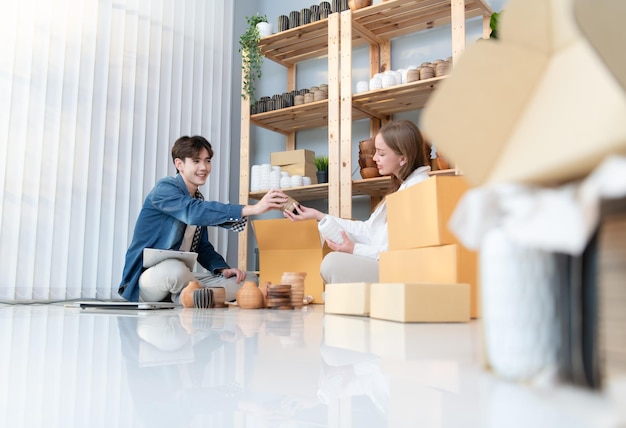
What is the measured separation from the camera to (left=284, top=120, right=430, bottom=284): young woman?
6.01ft

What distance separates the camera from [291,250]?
227 centimetres

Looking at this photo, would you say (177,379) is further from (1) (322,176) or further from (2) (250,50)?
(2) (250,50)

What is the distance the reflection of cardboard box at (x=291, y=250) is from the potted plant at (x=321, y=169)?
66 centimetres

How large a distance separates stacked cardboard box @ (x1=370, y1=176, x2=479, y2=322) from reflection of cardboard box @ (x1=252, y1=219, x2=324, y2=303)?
3.08 ft

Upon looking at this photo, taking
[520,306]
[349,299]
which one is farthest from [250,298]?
[520,306]

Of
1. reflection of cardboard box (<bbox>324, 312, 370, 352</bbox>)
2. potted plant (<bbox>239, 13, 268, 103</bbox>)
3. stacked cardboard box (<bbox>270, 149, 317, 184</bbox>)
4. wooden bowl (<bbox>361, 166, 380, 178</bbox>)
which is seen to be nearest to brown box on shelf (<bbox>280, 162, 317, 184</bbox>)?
stacked cardboard box (<bbox>270, 149, 317, 184</bbox>)

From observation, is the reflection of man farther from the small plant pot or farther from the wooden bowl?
the small plant pot

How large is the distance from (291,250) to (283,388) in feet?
6.25

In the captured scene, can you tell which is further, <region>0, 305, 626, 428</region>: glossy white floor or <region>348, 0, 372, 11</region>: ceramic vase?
<region>348, 0, 372, 11</region>: ceramic vase

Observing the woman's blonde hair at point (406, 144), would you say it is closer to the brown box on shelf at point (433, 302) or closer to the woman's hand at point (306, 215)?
the woman's hand at point (306, 215)

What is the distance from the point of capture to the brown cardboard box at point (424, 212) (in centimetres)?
96

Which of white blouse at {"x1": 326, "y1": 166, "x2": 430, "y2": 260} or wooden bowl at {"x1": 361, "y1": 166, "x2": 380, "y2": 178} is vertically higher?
wooden bowl at {"x1": 361, "y1": 166, "x2": 380, "y2": 178}

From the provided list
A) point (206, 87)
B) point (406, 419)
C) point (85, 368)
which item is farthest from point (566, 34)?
point (206, 87)

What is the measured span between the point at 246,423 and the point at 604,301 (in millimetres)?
199
